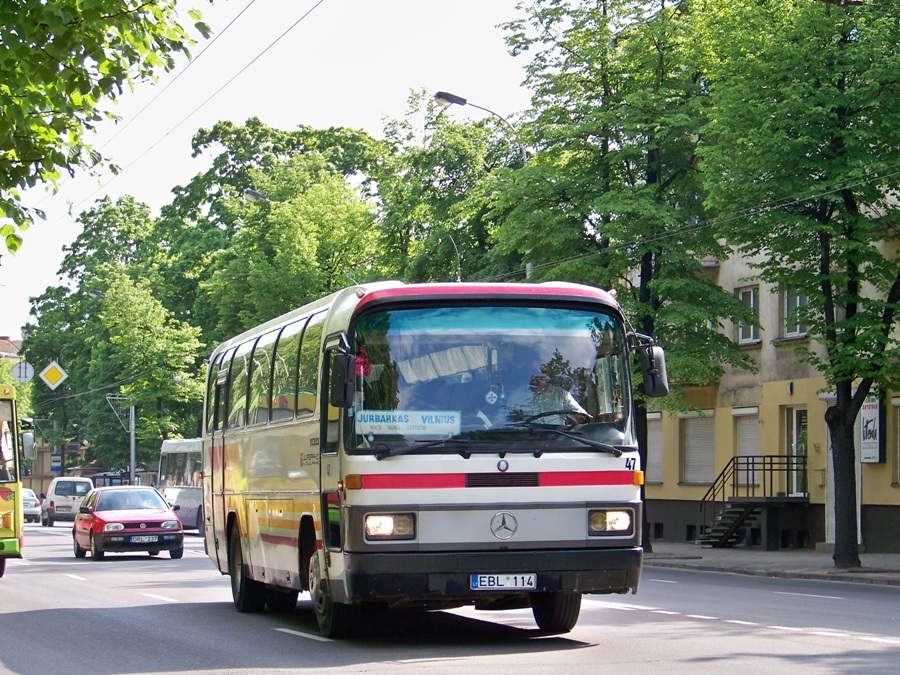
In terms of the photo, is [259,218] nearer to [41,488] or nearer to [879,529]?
[879,529]

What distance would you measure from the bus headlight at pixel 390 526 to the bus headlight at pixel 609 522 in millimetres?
1481

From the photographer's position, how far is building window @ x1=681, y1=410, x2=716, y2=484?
147ft

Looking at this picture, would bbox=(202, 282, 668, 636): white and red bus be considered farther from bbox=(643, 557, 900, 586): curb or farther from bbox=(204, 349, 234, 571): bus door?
bbox=(643, 557, 900, 586): curb

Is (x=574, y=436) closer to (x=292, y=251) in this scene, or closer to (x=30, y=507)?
(x=292, y=251)

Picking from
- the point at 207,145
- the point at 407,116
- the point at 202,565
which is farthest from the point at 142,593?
the point at 207,145

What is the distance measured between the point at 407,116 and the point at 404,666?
39513mm

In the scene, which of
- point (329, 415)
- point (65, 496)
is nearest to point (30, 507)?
point (65, 496)

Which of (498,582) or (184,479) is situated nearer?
(498,582)

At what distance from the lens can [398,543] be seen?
12516 mm

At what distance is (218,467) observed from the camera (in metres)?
19.7

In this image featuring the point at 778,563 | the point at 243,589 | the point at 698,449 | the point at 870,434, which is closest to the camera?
the point at 243,589

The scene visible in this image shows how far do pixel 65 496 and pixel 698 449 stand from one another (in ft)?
97.9

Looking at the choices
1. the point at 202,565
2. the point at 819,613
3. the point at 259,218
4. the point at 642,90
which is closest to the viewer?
the point at 819,613

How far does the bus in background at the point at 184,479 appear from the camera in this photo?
54.5 metres
